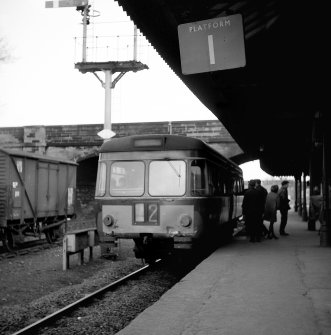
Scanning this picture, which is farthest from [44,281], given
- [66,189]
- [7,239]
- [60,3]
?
[60,3]

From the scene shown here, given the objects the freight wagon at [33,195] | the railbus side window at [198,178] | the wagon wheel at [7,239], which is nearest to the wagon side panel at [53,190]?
the freight wagon at [33,195]

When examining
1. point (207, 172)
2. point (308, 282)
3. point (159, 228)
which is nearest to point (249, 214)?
point (207, 172)

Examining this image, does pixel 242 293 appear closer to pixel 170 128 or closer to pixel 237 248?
pixel 237 248

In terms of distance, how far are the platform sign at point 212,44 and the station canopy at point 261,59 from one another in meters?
0.23

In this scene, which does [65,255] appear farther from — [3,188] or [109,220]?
[3,188]

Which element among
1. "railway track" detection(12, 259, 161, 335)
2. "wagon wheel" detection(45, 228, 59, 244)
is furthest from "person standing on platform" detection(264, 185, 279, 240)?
"wagon wheel" detection(45, 228, 59, 244)

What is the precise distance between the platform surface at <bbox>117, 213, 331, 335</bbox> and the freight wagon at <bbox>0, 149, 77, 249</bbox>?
283 inches

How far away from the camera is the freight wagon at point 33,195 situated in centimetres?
1402

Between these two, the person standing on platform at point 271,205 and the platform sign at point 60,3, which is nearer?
the person standing on platform at point 271,205

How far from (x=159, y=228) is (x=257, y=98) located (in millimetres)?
5304

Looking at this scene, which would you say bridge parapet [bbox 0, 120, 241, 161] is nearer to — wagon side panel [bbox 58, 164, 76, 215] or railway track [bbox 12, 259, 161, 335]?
wagon side panel [bbox 58, 164, 76, 215]

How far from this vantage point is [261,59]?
387 inches

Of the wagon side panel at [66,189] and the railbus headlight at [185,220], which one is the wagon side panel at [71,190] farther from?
the railbus headlight at [185,220]

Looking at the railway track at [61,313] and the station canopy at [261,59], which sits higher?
the station canopy at [261,59]
